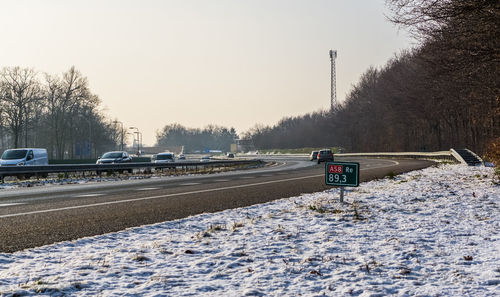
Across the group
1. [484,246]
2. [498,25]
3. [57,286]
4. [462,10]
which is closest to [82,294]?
[57,286]

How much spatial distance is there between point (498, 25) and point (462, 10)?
3.71ft

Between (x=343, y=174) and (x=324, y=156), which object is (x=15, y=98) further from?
(x=343, y=174)

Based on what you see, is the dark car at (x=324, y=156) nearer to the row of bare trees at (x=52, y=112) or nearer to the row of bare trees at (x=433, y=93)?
the row of bare trees at (x=433, y=93)

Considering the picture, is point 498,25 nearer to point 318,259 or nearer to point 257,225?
point 257,225

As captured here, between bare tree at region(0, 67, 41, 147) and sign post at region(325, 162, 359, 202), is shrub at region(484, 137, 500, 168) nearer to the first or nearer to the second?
sign post at region(325, 162, 359, 202)

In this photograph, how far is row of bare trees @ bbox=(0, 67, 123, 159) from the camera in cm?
5825

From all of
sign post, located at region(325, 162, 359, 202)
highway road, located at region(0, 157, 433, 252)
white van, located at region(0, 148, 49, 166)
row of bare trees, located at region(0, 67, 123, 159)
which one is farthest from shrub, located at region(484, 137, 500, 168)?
row of bare trees, located at region(0, 67, 123, 159)

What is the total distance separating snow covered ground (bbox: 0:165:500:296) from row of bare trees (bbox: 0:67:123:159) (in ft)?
186

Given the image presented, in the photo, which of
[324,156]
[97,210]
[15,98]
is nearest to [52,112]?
[15,98]

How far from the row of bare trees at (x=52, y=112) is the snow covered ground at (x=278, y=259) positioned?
5680 cm

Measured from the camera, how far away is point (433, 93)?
48125mm

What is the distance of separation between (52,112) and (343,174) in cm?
6391

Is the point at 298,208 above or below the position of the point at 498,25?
below

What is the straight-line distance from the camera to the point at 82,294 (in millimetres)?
4320
